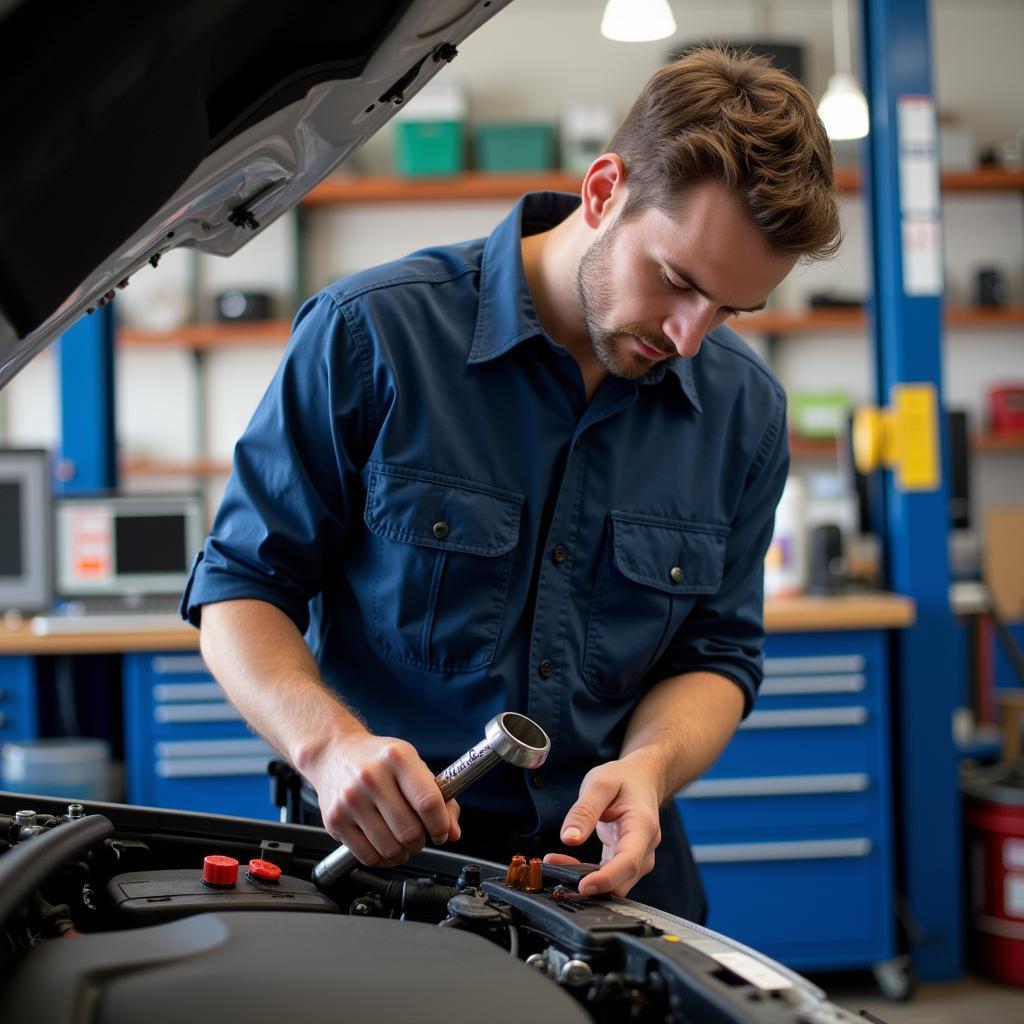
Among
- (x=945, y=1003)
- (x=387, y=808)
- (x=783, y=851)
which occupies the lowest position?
(x=945, y=1003)

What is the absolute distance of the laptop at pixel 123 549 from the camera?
10.2 feet

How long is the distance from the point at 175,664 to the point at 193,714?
121 millimetres


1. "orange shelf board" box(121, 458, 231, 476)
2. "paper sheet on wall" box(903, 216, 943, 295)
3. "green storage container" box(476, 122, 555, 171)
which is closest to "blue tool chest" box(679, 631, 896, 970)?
"paper sheet on wall" box(903, 216, 943, 295)

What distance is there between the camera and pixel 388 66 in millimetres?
892

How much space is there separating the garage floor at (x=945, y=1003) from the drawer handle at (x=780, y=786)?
47 centimetres

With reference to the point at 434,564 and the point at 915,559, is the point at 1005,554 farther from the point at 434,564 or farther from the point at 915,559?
the point at 434,564

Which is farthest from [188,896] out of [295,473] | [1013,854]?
[1013,854]

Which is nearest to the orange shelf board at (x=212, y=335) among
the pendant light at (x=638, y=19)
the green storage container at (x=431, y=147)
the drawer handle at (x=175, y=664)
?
the green storage container at (x=431, y=147)

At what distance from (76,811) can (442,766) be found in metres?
0.37

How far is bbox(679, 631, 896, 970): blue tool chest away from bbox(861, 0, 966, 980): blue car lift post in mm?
113

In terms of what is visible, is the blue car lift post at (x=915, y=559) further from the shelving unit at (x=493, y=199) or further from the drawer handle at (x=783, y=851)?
the shelving unit at (x=493, y=199)

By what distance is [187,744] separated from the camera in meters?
2.85

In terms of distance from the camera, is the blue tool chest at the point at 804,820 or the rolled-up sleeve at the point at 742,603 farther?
the blue tool chest at the point at 804,820

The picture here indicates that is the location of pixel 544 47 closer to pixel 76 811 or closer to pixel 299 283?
pixel 299 283
